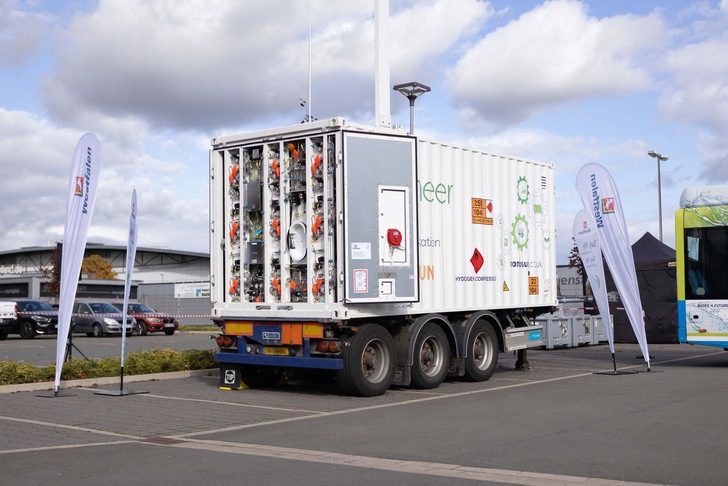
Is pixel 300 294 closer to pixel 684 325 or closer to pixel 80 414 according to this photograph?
pixel 80 414

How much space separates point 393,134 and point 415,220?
1.35m

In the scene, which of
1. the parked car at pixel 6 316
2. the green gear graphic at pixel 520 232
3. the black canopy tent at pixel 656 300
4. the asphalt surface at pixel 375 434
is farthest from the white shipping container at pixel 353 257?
the parked car at pixel 6 316

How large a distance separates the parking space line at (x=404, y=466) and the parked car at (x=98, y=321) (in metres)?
28.4

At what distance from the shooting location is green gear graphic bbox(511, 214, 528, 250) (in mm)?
16625

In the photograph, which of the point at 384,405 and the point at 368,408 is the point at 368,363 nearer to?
the point at 384,405

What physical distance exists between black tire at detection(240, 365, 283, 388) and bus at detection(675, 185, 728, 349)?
8.15m

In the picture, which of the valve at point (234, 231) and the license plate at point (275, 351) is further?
the valve at point (234, 231)

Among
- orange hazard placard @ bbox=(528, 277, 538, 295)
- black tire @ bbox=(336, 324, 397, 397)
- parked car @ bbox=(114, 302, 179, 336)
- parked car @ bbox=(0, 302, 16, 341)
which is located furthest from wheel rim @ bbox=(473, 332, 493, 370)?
parked car @ bbox=(114, 302, 179, 336)

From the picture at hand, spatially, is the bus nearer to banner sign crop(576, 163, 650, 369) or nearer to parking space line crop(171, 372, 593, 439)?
banner sign crop(576, 163, 650, 369)

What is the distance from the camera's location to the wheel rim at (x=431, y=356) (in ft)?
47.1

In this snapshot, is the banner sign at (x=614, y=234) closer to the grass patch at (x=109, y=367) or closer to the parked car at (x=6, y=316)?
the grass patch at (x=109, y=367)

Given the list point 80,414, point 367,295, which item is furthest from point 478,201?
point 80,414

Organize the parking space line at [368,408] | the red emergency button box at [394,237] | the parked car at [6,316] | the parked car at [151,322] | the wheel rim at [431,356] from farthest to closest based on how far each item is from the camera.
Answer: the parked car at [151,322], the parked car at [6,316], the wheel rim at [431,356], the red emergency button box at [394,237], the parking space line at [368,408]

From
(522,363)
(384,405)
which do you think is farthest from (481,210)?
(384,405)
